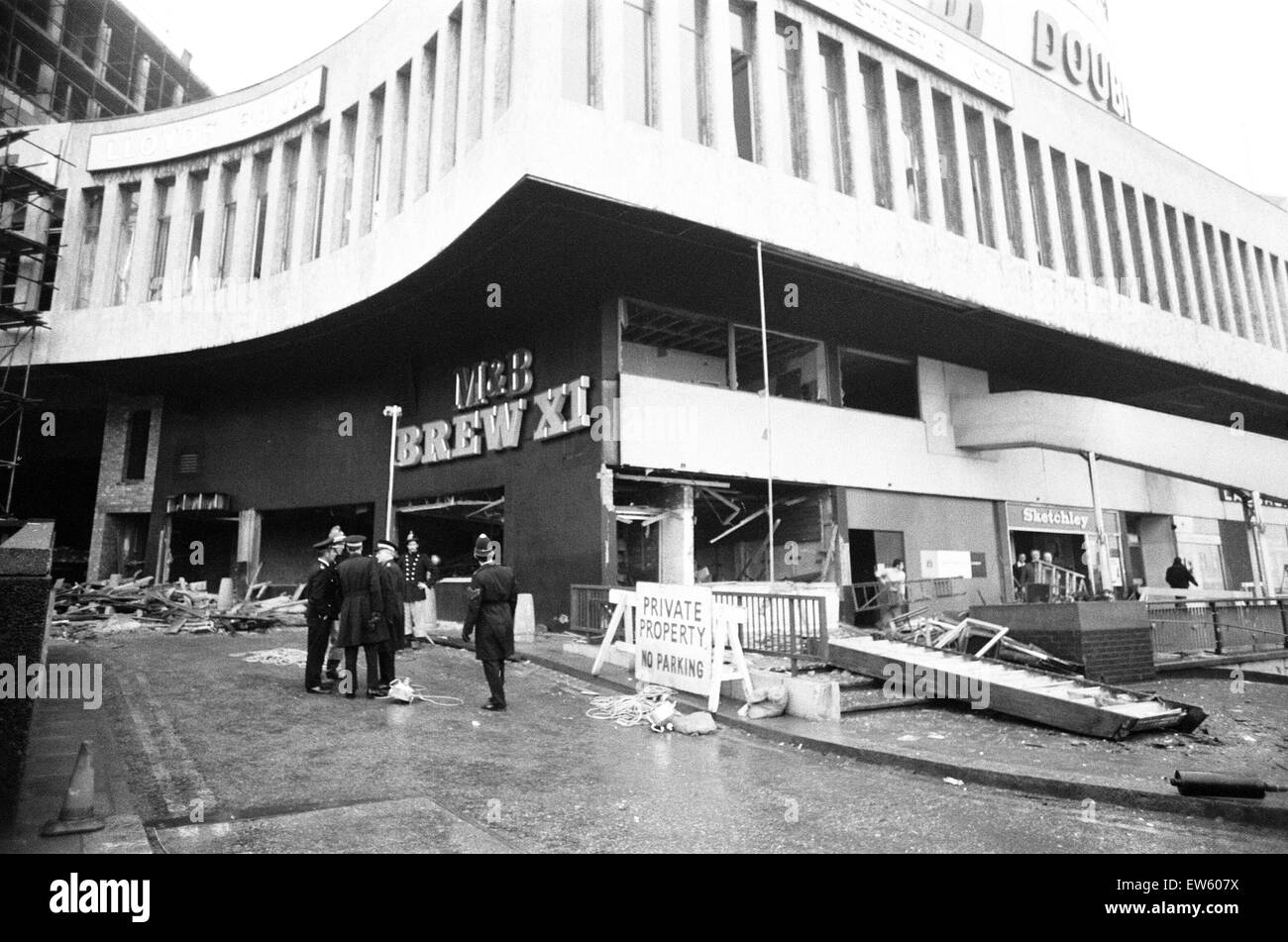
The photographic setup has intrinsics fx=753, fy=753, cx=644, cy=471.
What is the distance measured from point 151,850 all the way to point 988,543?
24115mm

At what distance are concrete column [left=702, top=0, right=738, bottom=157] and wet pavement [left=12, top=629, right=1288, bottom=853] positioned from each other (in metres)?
13.1

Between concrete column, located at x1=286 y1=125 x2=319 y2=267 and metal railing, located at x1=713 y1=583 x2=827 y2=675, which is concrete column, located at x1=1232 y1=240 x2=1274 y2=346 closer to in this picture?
metal railing, located at x1=713 y1=583 x2=827 y2=675

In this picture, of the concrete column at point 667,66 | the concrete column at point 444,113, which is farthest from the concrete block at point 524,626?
the concrete column at point 444,113

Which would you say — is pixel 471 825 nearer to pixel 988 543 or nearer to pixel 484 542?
pixel 484 542

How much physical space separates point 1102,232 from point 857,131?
10696 millimetres

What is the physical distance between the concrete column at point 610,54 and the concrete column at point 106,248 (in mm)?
19596

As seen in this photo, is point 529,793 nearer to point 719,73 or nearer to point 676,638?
point 676,638

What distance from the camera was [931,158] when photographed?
20.7 meters

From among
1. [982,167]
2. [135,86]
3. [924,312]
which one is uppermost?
[135,86]

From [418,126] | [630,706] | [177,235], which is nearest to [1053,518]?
[630,706]

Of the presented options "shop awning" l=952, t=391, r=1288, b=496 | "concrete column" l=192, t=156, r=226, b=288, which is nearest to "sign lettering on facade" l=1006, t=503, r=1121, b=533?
"shop awning" l=952, t=391, r=1288, b=496

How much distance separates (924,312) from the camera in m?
20.5

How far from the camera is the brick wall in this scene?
2841 cm
